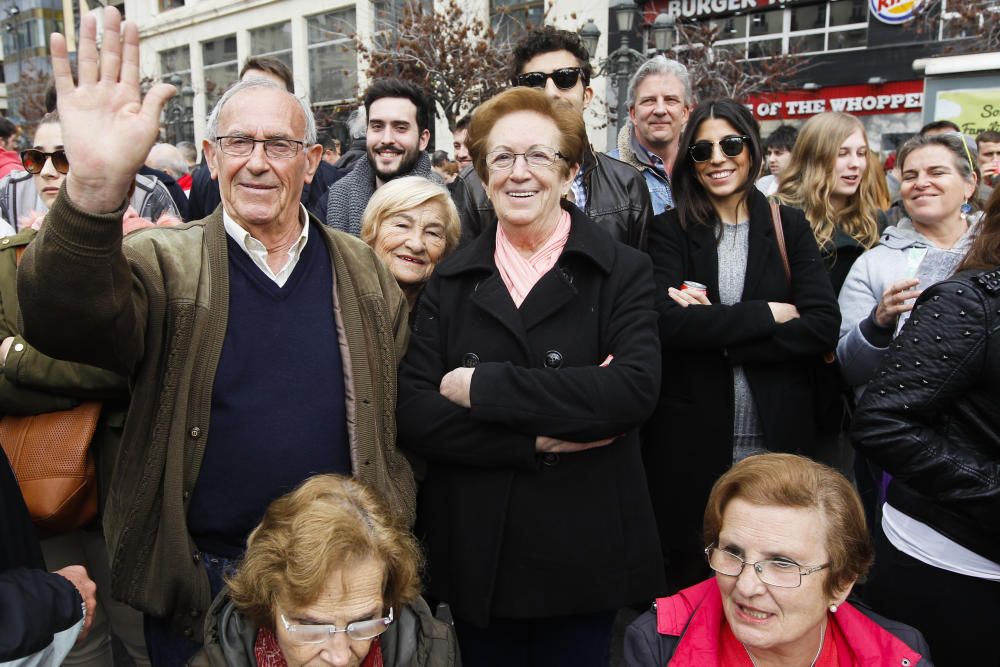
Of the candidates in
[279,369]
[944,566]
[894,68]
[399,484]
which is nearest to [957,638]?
[944,566]

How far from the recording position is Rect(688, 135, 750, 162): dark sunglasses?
319 centimetres

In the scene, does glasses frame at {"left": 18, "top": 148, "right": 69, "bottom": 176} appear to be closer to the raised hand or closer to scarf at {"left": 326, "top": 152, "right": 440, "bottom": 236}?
scarf at {"left": 326, "top": 152, "right": 440, "bottom": 236}

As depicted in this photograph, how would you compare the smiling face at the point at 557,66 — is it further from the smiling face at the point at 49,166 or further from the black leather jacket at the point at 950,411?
the smiling face at the point at 49,166

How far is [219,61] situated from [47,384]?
111ft

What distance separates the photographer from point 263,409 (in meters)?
2.18

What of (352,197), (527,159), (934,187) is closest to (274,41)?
(352,197)

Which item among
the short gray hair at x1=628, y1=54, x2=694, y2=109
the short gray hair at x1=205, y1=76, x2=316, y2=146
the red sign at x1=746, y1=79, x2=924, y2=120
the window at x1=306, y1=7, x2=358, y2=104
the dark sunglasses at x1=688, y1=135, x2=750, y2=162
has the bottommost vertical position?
the dark sunglasses at x1=688, y1=135, x2=750, y2=162

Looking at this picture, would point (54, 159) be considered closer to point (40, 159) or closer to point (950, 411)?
point (40, 159)

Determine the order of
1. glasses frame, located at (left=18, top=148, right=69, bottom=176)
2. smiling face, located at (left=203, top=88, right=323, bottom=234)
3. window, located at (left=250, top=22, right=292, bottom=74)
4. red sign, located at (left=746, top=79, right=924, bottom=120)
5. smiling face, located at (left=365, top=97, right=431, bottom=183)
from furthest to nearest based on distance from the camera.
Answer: window, located at (left=250, top=22, right=292, bottom=74) → red sign, located at (left=746, top=79, right=924, bottom=120) → smiling face, located at (left=365, top=97, right=431, bottom=183) → glasses frame, located at (left=18, top=148, right=69, bottom=176) → smiling face, located at (left=203, top=88, right=323, bottom=234)

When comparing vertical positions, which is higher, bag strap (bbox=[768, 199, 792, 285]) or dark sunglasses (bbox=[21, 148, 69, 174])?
dark sunglasses (bbox=[21, 148, 69, 174])

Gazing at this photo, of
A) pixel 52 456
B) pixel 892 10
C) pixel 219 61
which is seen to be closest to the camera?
pixel 52 456

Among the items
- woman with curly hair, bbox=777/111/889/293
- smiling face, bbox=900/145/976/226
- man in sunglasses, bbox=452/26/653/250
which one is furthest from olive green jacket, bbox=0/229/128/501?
smiling face, bbox=900/145/976/226

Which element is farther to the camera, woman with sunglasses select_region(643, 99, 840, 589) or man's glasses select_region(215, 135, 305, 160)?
woman with sunglasses select_region(643, 99, 840, 589)

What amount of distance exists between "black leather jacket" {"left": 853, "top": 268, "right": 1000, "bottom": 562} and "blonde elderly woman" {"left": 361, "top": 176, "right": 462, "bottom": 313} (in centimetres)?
159
